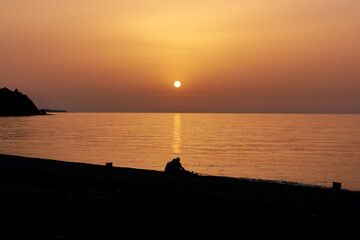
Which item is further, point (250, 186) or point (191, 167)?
point (191, 167)

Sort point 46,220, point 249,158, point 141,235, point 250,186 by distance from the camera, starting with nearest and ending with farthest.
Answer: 1. point 141,235
2. point 46,220
3. point 250,186
4. point 249,158

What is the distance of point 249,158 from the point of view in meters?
60.7

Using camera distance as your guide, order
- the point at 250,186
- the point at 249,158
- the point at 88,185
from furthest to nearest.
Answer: the point at 249,158 → the point at 250,186 → the point at 88,185

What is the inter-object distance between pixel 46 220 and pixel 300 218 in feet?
25.8

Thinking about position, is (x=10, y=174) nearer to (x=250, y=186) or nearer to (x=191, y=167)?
(x=250, y=186)

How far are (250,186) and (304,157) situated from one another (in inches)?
1973

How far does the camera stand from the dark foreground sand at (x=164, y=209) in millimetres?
9633

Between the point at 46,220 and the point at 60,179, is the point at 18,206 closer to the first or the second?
the point at 46,220

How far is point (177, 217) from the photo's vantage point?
→ 1102 cm

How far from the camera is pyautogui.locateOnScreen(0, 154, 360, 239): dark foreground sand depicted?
9633 mm

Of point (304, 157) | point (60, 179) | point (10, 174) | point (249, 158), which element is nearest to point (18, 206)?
point (60, 179)

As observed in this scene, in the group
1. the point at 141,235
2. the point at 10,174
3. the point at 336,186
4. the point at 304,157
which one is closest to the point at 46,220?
the point at 141,235

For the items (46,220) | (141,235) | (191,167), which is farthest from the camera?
(191,167)

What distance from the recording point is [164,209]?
12.0m
